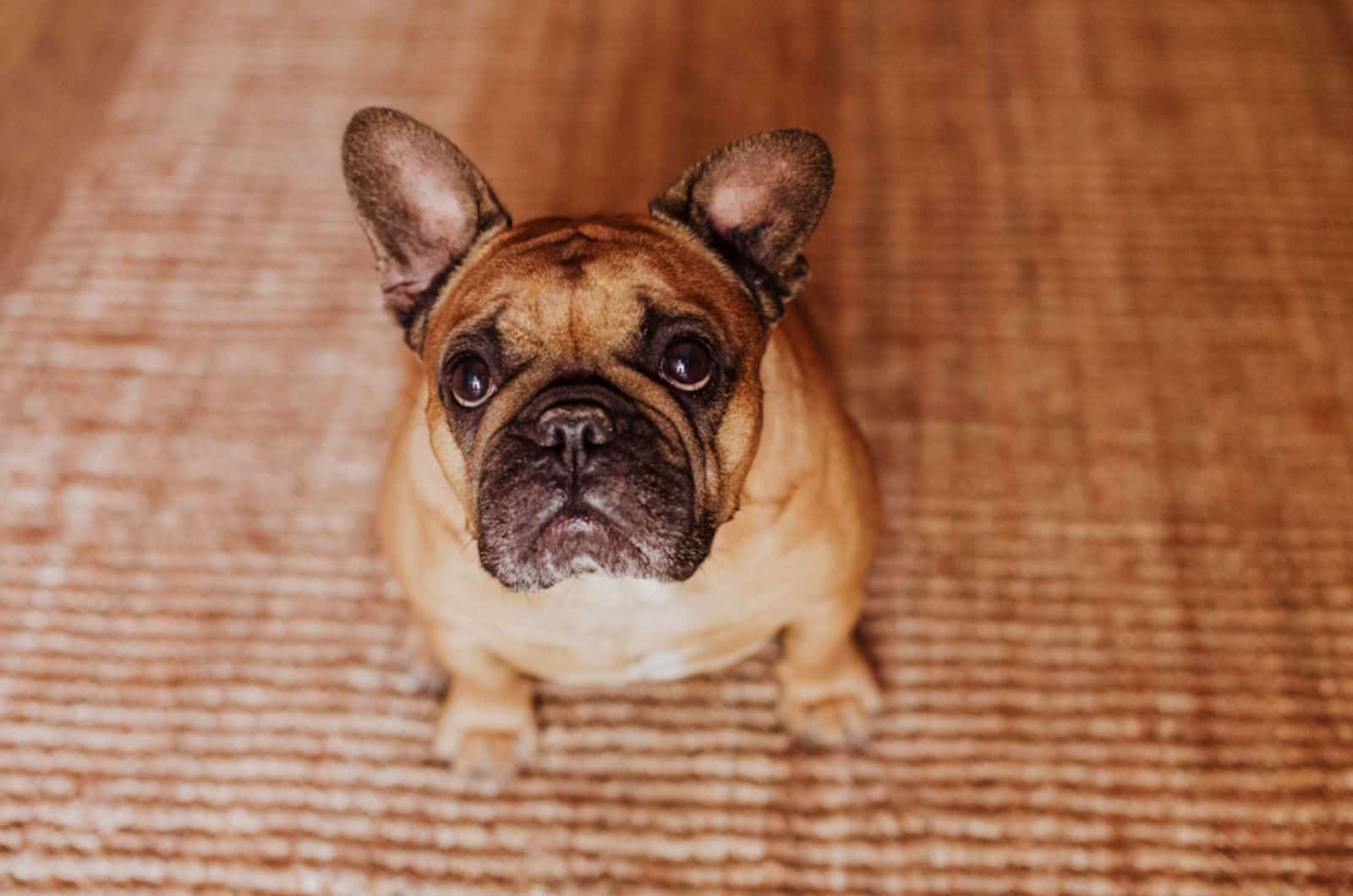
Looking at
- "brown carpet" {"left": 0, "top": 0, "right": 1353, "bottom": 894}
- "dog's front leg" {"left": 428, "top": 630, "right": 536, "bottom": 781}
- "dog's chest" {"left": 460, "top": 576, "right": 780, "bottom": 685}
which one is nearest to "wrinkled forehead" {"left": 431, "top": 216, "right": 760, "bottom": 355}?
"dog's chest" {"left": 460, "top": 576, "right": 780, "bottom": 685}

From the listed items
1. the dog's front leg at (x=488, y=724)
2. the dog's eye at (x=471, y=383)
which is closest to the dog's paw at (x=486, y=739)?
the dog's front leg at (x=488, y=724)

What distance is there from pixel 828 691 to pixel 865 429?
0.52 m

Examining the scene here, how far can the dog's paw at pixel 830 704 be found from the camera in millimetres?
1617

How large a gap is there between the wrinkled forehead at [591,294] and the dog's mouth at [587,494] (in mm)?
81

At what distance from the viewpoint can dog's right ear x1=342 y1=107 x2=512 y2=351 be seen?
4.27ft

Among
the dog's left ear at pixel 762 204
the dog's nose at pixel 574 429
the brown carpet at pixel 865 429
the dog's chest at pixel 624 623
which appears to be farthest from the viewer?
the brown carpet at pixel 865 429

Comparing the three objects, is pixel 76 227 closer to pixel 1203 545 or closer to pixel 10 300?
pixel 10 300

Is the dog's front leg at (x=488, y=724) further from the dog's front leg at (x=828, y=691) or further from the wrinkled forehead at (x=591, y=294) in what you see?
the wrinkled forehead at (x=591, y=294)

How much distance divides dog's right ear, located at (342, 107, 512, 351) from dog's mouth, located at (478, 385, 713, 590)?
297 mm

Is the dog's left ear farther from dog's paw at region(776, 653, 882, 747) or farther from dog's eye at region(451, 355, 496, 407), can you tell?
dog's paw at region(776, 653, 882, 747)

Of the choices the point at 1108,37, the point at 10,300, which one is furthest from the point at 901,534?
the point at 10,300

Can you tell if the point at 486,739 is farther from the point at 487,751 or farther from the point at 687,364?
the point at 687,364

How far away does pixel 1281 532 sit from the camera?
1.82 metres

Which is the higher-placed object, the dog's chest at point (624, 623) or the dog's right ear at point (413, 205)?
the dog's right ear at point (413, 205)
